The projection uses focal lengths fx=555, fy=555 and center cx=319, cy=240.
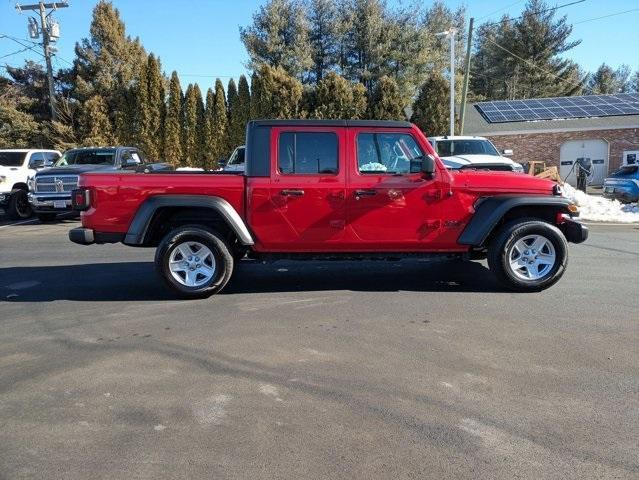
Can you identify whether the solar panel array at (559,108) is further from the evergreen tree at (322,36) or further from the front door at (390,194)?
the front door at (390,194)

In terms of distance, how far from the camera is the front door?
20.7 feet

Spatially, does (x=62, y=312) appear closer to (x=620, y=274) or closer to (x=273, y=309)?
(x=273, y=309)

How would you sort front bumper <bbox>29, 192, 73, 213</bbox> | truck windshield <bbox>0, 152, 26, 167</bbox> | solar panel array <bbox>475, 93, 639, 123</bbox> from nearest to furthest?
front bumper <bbox>29, 192, 73, 213</bbox> → truck windshield <bbox>0, 152, 26, 167</bbox> → solar panel array <bbox>475, 93, 639, 123</bbox>

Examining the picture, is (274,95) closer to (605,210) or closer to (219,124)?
(219,124)

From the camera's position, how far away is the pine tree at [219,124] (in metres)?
26.8

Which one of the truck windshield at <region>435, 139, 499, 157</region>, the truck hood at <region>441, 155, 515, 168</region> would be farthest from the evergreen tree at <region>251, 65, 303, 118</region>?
the truck hood at <region>441, 155, 515, 168</region>

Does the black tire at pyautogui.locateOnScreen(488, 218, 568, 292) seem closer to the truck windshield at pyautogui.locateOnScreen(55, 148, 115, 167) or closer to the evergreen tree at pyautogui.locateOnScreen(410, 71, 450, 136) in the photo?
the truck windshield at pyautogui.locateOnScreen(55, 148, 115, 167)

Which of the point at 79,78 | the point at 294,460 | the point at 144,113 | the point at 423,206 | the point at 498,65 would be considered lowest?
the point at 294,460

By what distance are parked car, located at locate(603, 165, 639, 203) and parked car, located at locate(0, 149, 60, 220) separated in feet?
55.0

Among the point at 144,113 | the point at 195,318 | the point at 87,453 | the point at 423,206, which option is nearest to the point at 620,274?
the point at 423,206

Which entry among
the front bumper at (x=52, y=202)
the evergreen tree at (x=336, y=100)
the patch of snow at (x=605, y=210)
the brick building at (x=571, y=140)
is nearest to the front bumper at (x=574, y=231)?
the patch of snow at (x=605, y=210)

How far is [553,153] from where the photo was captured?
27.4 metres

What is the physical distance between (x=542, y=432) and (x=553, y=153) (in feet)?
87.6

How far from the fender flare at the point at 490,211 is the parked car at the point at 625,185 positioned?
11.5 metres
